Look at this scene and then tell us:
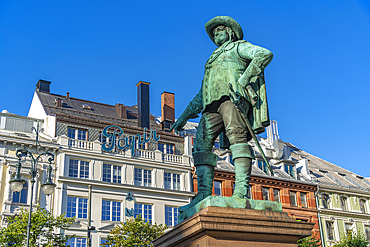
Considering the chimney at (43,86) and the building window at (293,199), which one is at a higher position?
the chimney at (43,86)

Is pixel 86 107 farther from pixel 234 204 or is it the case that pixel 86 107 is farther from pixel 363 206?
pixel 234 204

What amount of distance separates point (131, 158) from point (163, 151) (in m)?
4.36

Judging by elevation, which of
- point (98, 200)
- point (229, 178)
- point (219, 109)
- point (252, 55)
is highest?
point (229, 178)

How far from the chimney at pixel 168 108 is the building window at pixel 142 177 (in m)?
8.33

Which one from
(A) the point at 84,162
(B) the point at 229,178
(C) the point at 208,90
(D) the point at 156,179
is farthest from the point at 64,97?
(C) the point at 208,90

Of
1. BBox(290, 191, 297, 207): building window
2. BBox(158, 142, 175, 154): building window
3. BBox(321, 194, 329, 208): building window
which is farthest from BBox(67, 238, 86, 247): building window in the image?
BBox(321, 194, 329, 208): building window

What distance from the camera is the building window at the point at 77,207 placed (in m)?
36.9

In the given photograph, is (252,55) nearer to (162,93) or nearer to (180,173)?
(180,173)

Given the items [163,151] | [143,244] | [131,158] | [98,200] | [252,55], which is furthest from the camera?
[163,151]

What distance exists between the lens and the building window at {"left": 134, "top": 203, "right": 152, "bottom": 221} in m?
39.5

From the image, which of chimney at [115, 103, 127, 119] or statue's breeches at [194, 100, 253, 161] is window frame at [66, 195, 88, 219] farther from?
statue's breeches at [194, 100, 253, 161]

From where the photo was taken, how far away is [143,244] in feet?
107

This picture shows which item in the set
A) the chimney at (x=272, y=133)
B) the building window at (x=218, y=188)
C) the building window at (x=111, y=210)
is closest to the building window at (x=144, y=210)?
A: the building window at (x=111, y=210)

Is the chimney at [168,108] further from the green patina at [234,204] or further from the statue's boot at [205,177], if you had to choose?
the green patina at [234,204]
